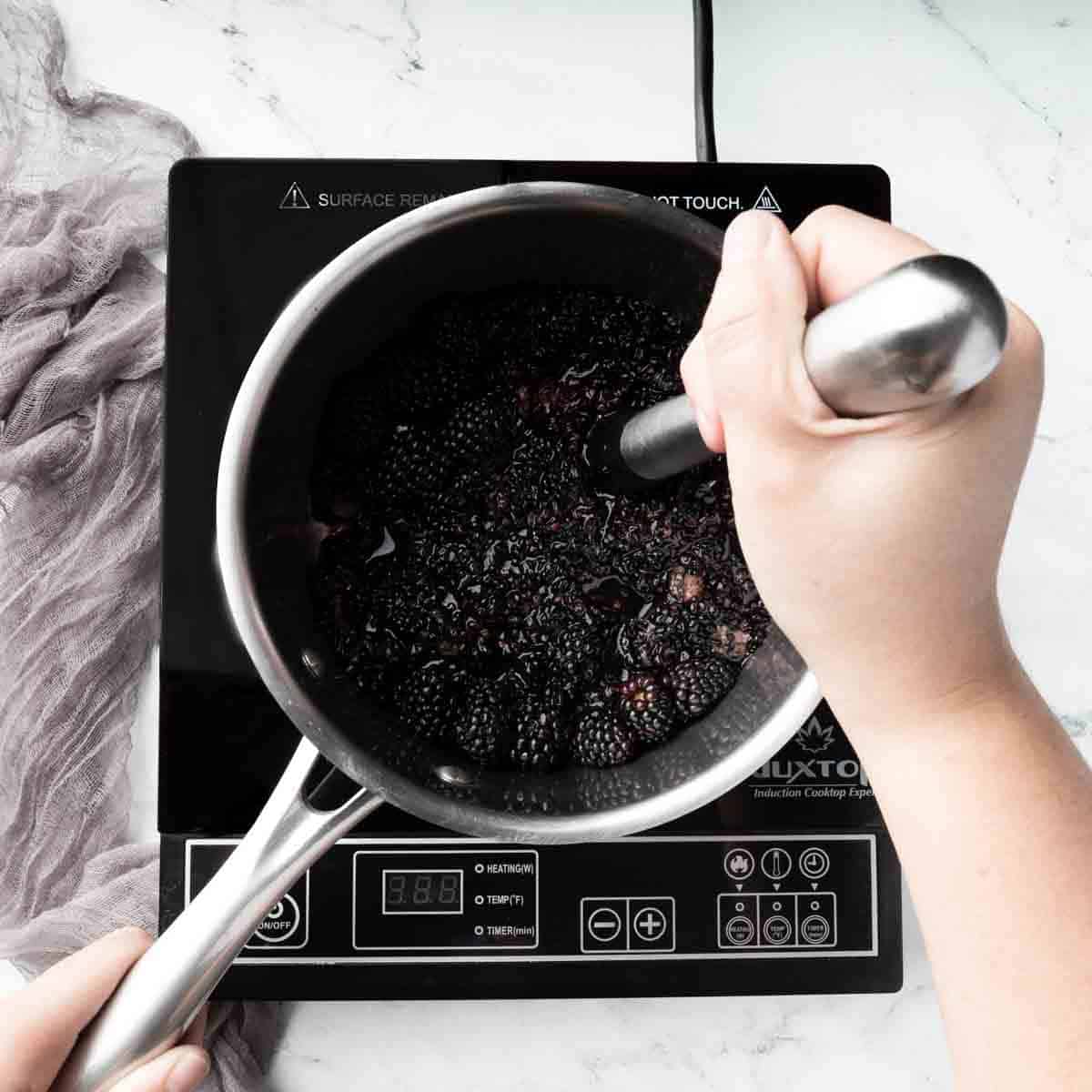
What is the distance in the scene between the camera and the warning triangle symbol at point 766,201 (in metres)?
0.59

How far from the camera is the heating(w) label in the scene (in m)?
0.59

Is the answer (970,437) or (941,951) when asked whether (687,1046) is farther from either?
(970,437)

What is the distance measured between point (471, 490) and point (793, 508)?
23 centimetres

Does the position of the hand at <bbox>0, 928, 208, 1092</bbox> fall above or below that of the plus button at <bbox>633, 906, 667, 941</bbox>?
above

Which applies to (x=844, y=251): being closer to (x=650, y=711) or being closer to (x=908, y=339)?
(x=908, y=339)

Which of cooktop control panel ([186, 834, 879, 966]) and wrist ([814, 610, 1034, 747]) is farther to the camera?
cooktop control panel ([186, 834, 879, 966])

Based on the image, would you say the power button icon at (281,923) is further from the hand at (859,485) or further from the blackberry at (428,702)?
the hand at (859,485)

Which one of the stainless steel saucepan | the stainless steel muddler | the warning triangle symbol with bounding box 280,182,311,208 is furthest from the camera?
the warning triangle symbol with bounding box 280,182,311,208

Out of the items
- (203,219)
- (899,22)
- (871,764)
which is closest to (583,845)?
(871,764)

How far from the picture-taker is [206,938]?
440mm

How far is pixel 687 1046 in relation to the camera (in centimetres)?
65

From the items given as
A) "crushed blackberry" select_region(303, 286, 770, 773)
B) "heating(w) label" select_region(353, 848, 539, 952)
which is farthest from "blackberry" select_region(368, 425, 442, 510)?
"heating(w) label" select_region(353, 848, 539, 952)

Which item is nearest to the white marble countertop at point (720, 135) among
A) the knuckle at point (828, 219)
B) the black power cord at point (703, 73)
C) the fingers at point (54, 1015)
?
the black power cord at point (703, 73)

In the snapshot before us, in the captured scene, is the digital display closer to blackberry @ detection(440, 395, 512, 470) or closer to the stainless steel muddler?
blackberry @ detection(440, 395, 512, 470)
